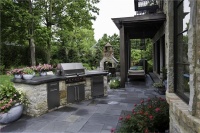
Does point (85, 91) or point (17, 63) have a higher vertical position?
point (17, 63)

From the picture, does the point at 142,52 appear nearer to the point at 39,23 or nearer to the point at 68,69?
the point at 39,23

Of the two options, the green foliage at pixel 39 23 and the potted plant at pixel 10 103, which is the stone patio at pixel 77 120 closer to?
the potted plant at pixel 10 103

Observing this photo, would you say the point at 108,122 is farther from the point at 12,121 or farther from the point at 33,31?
the point at 33,31

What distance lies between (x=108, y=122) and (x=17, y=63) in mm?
10845

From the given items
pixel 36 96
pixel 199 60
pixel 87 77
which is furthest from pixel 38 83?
pixel 199 60

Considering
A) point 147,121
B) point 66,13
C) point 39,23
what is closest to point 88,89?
point 147,121

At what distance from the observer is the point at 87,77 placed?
5422mm

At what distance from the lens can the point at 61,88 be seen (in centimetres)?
465

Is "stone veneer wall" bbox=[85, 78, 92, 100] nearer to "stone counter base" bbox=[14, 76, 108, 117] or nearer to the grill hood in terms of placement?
the grill hood

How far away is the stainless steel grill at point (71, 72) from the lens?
4.87 metres

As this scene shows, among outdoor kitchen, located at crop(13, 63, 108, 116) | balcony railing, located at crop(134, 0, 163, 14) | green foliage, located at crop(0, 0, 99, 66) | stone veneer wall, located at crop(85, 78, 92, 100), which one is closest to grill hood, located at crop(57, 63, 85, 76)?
outdoor kitchen, located at crop(13, 63, 108, 116)

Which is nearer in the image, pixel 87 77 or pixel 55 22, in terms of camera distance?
pixel 87 77

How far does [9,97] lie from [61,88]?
1.40 meters

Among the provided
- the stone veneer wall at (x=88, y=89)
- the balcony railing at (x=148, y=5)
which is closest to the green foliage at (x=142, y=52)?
the balcony railing at (x=148, y=5)
